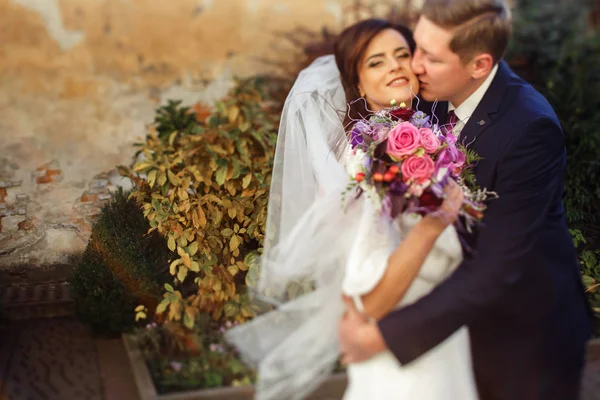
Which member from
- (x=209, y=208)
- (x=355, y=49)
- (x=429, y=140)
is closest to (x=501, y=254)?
(x=429, y=140)

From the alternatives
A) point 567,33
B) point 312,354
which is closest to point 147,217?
point 312,354

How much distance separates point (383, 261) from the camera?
8.50ft

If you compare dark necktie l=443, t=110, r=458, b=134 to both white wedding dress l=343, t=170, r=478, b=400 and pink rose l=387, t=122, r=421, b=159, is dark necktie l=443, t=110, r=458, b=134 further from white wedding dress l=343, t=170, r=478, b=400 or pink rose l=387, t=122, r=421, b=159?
white wedding dress l=343, t=170, r=478, b=400

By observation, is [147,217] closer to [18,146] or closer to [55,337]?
[55,337]

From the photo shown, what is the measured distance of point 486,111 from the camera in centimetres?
290

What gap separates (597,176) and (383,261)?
3.46 metres

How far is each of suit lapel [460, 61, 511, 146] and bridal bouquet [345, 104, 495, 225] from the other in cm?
14

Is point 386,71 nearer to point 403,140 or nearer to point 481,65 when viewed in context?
point 481,65

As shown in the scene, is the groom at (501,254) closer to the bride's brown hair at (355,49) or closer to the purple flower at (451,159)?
the purple flower at (451,159)

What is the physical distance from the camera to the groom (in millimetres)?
2600

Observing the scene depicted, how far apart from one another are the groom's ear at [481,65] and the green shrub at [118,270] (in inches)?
96.4

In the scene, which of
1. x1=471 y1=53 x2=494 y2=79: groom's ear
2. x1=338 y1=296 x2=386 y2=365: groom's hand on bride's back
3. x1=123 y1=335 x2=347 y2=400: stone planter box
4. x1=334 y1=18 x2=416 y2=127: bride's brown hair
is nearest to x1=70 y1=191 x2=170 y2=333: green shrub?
x1=123 y1=335 x2=347 y2=400: stone planter box

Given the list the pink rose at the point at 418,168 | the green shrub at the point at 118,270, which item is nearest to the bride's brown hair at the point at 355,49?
the pink rose at the point at 418,168

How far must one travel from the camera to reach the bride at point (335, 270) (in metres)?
2.58
